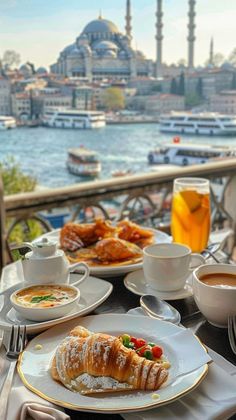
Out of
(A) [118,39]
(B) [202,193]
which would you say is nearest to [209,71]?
Result: (A) [118,39]

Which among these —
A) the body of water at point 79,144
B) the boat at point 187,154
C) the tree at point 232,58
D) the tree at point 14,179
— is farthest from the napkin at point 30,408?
the tree at point 14,179

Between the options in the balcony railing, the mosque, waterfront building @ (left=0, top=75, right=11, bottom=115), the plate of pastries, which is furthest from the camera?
the mosque

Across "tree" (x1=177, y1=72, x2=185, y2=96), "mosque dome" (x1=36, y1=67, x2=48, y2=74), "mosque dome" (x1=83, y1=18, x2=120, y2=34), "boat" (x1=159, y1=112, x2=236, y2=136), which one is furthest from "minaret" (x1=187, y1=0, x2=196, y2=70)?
"mosque dome" (x1=36, y1=67, x2=48, y2=74)

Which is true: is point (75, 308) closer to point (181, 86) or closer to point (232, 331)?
point (232, 331)

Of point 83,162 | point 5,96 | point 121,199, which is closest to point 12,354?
point 121,199

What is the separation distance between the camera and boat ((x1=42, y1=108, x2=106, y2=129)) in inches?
166

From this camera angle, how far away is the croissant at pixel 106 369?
24.9 inches

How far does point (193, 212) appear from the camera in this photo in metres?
1.27

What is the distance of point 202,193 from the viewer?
4.19 ft

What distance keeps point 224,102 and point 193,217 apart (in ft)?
9.79

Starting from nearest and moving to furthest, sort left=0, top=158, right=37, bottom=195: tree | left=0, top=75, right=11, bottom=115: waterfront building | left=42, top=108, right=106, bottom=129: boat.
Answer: left=0, top=75, right=11, bottom=115: waterfront building, left=42, top=108, right=106, bottom=129: boat, left=0, top=158, right=37, bottom=195: tree

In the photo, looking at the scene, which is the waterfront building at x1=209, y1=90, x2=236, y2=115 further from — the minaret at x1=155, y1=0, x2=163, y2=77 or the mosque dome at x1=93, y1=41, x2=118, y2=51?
the mosque dome at x1=93, y1=41, x2=118, y2=51

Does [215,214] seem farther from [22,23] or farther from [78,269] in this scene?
[22,23]

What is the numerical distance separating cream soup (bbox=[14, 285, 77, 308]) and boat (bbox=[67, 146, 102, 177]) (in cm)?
298
